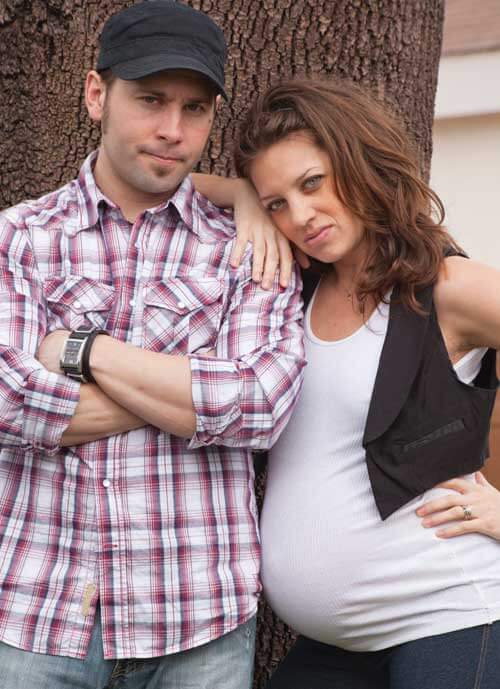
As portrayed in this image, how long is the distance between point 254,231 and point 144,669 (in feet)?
3.60

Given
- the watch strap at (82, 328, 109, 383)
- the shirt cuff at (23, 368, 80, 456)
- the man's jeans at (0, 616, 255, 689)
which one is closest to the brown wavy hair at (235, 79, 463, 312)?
the watch strap at (82, 328, 109, 383)

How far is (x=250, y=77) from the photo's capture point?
10.4 ft

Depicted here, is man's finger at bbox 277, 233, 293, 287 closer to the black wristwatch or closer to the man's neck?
the man's neck

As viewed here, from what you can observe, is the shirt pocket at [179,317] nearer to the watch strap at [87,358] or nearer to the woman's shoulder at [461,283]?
the watch strap at [87,358]

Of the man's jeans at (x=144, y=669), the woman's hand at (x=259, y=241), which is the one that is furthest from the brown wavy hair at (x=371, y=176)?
the man's jeans at (x=144, y=669)

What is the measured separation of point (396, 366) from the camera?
241cm

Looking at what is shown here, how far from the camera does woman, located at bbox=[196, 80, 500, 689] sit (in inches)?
93.0

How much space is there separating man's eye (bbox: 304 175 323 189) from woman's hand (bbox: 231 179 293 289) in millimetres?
162

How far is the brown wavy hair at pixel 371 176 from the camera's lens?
2502 millimetres

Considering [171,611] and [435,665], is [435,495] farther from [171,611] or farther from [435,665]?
[171,611]

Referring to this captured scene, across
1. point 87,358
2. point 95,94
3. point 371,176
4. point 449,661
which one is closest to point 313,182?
point 371,176

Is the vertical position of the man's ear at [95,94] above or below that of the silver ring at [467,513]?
above

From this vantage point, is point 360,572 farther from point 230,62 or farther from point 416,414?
point 230,62

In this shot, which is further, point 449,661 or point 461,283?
point 461,283
